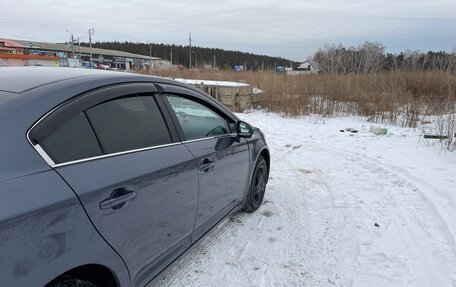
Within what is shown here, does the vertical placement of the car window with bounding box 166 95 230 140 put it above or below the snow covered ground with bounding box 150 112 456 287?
above

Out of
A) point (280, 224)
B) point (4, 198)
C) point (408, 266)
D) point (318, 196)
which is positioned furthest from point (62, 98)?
point (318, 196)

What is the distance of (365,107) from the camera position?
44.1ft

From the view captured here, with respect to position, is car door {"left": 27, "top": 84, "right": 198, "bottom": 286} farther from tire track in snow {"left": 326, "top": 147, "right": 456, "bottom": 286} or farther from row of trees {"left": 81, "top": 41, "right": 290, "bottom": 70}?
row of trees {"left": 81, "top": 41, "right": 290, "bottom": 70}

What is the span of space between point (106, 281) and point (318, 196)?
3.70 meters

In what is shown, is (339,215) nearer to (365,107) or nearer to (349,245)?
(349,245)

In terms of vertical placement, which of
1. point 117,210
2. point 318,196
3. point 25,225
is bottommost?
point 318,196

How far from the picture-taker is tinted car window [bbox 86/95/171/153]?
214cm

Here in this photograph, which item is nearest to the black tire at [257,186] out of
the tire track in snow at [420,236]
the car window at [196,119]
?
the car window at [196,119]

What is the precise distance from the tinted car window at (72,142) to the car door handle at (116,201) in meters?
0.27

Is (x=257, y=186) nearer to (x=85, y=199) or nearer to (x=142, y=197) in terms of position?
(x=142, y=197)

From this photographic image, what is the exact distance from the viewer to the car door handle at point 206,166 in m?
2.87

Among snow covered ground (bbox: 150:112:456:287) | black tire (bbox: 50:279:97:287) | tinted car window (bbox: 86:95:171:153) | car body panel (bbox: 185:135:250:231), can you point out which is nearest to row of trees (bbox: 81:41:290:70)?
snow covered ground (bbox: 150:112:456:287)

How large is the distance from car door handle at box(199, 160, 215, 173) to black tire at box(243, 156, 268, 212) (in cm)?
123

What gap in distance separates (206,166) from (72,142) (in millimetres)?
1247
